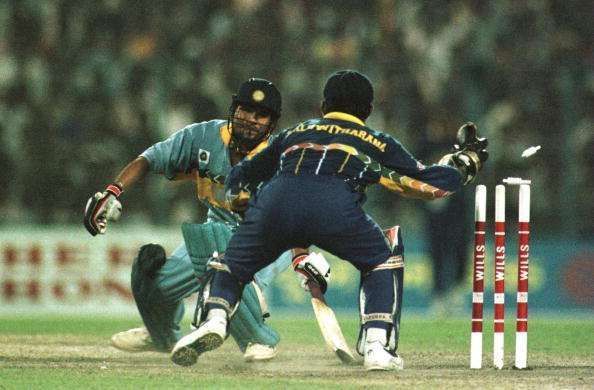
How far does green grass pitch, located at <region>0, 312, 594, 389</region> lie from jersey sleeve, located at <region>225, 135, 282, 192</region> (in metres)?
1.09

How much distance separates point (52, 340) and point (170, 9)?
682 cm

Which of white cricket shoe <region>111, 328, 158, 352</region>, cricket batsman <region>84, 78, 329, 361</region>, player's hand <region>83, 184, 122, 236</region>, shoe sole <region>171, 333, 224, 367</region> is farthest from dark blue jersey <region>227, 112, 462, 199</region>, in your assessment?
white cricket shoe <region>111, 328, 158, 352</region>

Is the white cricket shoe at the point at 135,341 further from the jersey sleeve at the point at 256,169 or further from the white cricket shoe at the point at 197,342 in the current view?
the white cricket shoe at the point at 197,342

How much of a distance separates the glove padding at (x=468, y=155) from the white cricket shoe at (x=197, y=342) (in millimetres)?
1653

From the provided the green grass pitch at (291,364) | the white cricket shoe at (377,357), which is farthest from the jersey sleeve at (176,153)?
the white cricket shoe at (377,357)

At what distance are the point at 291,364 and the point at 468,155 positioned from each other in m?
1.76

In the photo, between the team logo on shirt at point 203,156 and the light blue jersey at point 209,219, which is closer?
the light blue jersey at point 209,219

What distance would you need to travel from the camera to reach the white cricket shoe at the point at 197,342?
23.1 feet

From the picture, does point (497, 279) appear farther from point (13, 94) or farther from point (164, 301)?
point (13, 94)

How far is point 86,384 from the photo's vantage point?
6.88 meters

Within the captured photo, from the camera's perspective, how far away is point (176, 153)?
8.48 metres

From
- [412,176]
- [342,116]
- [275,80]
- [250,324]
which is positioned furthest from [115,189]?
[275,80]

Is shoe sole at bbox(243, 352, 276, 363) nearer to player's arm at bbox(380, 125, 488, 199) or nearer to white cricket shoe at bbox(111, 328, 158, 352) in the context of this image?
white cricket shoe at bbox(111, 328, 158, 352)

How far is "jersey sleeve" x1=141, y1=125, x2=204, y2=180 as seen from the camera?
27.7ft
